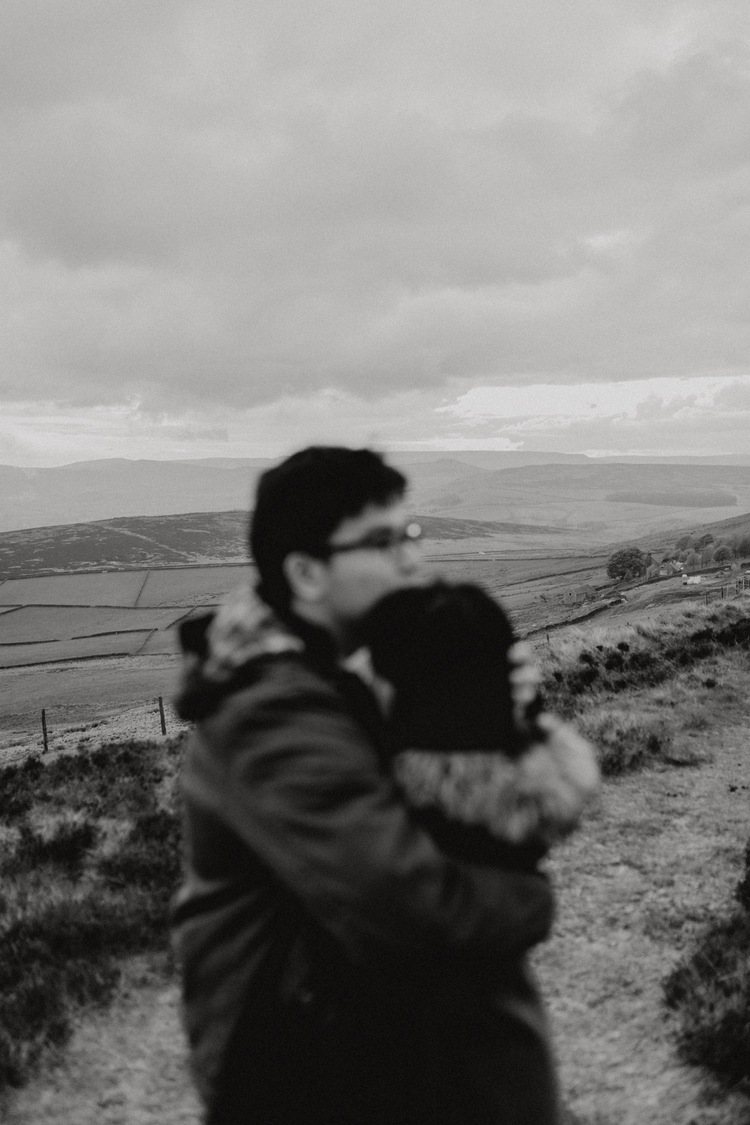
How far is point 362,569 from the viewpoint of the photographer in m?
1.99

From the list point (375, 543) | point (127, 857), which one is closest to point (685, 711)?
point (127, 857)

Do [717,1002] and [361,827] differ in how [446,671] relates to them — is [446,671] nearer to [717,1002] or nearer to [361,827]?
[361,827]

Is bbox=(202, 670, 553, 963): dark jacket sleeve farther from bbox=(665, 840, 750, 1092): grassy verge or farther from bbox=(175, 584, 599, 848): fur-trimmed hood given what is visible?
bbox=(665, 840, 750, 1092): grassy verge

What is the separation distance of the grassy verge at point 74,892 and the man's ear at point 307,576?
439 centimetres

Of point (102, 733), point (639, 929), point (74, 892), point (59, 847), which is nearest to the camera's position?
point (639, 929)

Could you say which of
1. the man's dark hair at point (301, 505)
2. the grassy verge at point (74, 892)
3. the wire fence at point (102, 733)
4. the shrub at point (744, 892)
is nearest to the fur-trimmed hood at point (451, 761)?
the man's dark hair at point (301, 505)

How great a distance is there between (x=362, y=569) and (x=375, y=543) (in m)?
0.08

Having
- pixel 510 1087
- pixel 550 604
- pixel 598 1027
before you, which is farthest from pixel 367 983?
pixel 550 604

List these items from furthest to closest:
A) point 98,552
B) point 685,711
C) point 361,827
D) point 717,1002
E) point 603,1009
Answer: point 98,552
point 685,711
point 603,1009
point 717,1002
point 361,827

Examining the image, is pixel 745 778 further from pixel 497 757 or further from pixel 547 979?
pixel 497 757

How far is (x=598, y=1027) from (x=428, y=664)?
4380mm

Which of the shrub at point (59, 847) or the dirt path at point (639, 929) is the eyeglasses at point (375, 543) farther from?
the shrub at point (59, 847)

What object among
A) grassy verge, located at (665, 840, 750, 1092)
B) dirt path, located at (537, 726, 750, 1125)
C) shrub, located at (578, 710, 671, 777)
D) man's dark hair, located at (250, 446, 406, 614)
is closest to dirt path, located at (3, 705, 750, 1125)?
dirt path, located at (537, 726, 750, 1125)

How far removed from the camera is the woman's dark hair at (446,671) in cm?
176
